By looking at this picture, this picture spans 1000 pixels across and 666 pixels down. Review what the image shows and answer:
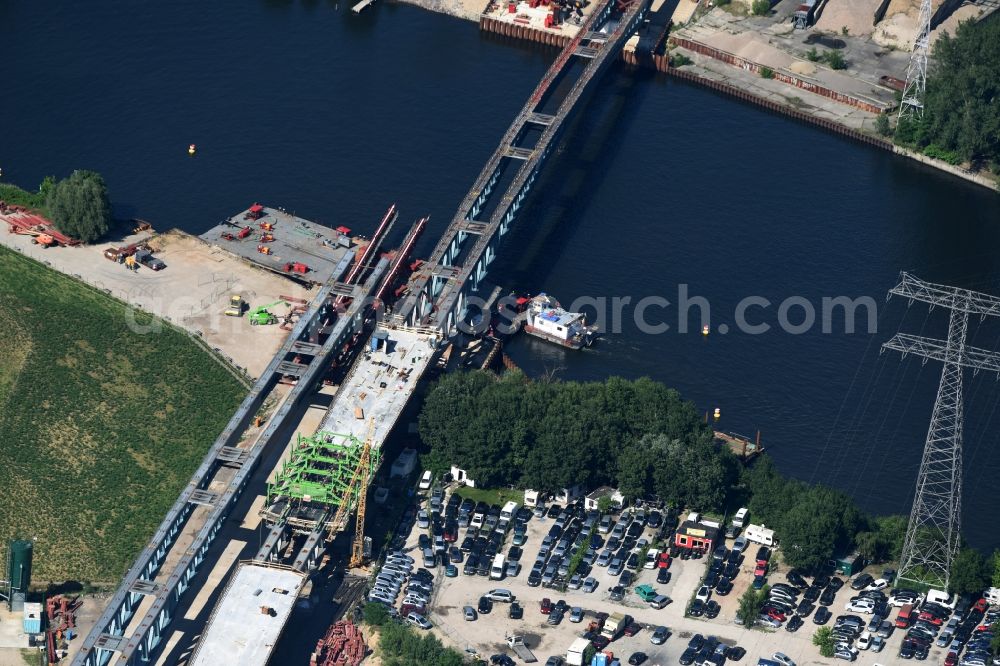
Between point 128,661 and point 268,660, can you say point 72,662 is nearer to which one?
point 128,661

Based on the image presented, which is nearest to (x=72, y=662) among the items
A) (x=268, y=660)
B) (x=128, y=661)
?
(x=128, y=661)
